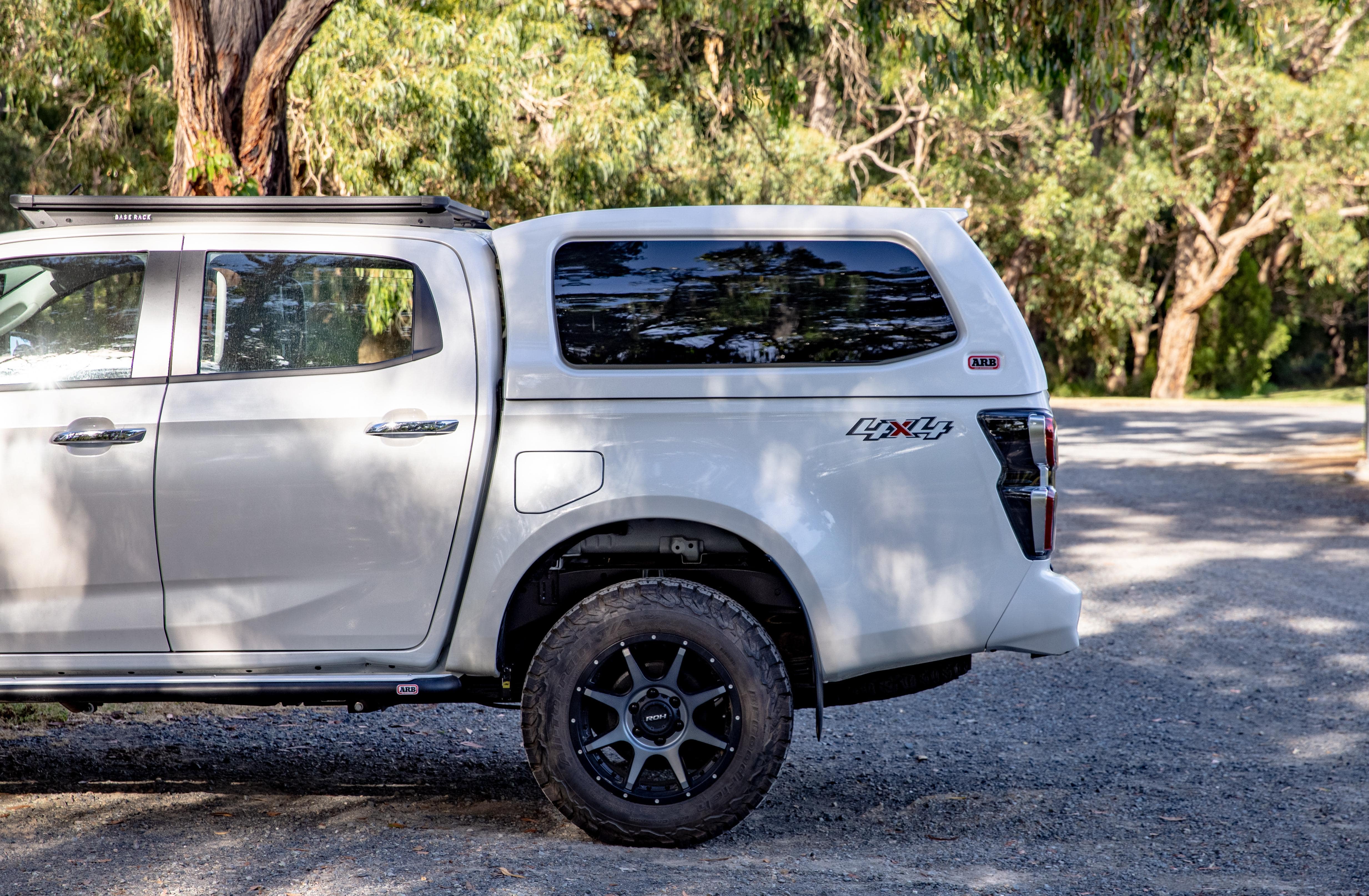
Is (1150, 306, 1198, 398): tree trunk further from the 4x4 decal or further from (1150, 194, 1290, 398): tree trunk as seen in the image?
the 4x4 decal

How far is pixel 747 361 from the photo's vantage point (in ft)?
15.2

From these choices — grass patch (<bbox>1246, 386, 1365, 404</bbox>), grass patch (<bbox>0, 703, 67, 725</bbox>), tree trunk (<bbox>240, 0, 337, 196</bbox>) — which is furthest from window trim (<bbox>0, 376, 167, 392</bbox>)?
grass patch (<bbox>1246, 386, 1365, 404</bbox>)

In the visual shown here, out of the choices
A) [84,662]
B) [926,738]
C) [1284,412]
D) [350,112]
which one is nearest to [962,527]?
[926,738]

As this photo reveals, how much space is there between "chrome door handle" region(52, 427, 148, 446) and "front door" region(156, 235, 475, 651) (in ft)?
0.32

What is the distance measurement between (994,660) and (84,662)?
5293mm

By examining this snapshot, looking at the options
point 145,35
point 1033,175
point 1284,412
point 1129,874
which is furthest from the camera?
point 1033,175

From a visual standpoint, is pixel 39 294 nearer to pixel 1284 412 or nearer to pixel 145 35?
pixel 145 35

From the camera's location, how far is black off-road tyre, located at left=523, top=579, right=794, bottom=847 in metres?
4.51

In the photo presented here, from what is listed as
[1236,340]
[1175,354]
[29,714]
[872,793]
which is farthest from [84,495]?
[1236,340]

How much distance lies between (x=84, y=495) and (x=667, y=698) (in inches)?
79.9

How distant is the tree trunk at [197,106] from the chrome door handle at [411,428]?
385cm

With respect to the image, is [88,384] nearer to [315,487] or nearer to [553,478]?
[315,487]

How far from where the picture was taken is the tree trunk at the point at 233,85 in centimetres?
774

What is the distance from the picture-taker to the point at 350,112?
1305 centimetres
